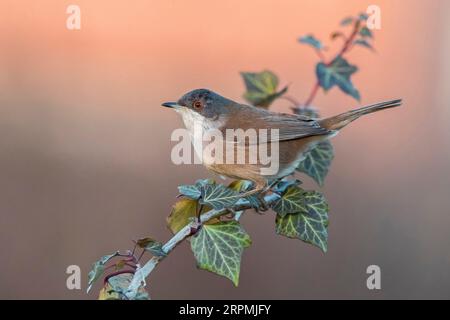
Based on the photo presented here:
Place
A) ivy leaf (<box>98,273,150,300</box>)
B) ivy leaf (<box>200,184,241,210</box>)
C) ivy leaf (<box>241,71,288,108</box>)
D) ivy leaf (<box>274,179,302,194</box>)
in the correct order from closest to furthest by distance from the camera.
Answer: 1. ivy leaf (<box>98,273,150,300</box>)
2. ivy leaf (<box>200,184,241,210</box>)
3. ivy leaf (<box>274,179,302,194</box>)
4. ivy leaf (<box>241,71,288,108</box>)

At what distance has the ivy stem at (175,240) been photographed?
1770mm

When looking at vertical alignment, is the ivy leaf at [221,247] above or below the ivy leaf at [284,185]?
below

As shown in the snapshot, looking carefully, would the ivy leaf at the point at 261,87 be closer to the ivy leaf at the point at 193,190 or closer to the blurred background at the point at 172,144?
the ivy leaf at the point at 193,190

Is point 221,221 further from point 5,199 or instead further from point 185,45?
point 185,45

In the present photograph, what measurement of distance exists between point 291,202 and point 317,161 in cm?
64

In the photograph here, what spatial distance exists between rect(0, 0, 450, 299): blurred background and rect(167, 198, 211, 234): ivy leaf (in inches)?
93.7

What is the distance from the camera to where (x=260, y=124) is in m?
2.99

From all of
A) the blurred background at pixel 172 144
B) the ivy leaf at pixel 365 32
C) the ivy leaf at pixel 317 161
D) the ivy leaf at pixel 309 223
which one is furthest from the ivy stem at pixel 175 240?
the blurred background at pixel 172 144

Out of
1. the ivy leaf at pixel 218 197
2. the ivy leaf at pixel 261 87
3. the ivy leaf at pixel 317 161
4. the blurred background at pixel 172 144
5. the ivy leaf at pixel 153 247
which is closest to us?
the ivy leaf at pixel 153 247

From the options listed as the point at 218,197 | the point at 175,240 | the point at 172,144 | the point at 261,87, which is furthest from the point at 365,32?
the point at 172,144

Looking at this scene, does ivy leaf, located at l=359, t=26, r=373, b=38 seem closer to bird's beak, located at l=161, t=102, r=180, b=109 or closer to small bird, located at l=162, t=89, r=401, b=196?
small bird, located at l=162, t=89, r=401, b=196

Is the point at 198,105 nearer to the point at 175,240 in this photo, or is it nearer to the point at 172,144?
the point at 175,240

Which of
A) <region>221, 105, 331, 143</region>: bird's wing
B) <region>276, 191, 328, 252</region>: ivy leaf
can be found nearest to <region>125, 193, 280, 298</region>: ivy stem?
<region>276, 191, 328, 252</region>: ivy leaf

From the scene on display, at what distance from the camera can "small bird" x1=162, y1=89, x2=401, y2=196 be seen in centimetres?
287
